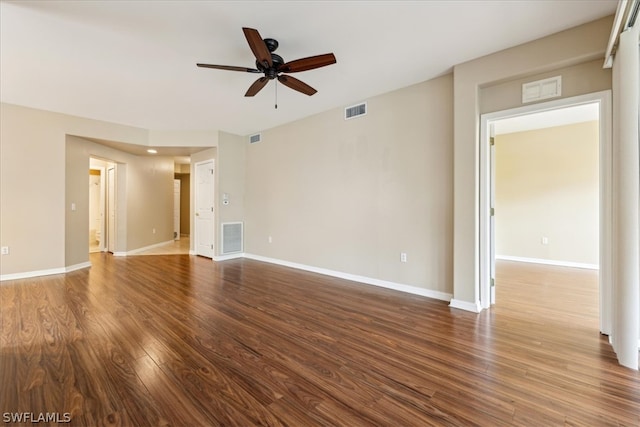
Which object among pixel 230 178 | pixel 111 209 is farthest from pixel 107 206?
pixel 230 178

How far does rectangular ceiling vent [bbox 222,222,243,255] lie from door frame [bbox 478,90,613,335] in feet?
15.6

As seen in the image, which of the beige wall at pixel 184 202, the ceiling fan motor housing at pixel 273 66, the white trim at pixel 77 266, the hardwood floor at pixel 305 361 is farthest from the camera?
the beige wall at pixel 184 202

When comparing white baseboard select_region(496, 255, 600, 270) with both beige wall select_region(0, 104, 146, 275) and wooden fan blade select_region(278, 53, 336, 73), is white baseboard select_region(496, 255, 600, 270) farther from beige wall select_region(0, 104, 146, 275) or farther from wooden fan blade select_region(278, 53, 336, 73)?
beige wall select_region(0, 104, 146, 275)

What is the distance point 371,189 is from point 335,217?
0.81 metres

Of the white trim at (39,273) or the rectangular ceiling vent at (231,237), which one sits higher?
the rectangular ceiling vent at (231,237)

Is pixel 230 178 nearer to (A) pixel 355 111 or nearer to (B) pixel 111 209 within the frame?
(A) pixel 355 111

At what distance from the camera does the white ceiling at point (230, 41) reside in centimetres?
217

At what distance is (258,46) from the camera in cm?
219

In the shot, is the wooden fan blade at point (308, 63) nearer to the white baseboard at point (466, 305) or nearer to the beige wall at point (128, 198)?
the white baseboard at point (466, 305)

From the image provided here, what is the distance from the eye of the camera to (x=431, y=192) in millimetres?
3438

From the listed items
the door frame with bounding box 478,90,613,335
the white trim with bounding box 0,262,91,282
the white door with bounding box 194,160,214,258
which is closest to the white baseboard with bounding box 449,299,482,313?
the door frame with bounding box 478,90,613,335

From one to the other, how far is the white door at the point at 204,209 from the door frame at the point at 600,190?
16.7ft

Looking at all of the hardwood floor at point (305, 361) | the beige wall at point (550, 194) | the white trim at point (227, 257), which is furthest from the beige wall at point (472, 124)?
the white trim at point (227, 257)

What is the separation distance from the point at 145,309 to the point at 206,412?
1.97 metres
